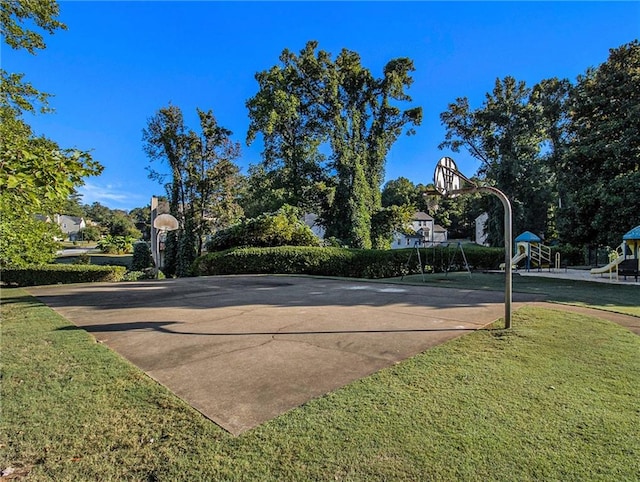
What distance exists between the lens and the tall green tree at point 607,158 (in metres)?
15.1

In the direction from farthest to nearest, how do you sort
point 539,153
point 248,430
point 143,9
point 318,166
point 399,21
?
point 539,153
point 318,166
point 399,21
point 143,9
point 248,430

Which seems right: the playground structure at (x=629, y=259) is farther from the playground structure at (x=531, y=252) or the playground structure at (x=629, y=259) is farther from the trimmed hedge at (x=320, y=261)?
the trimmed hedge at (x=320, y=261)

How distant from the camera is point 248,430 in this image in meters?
2.24

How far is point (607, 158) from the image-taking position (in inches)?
636

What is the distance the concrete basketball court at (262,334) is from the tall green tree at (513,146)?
81.0 ft

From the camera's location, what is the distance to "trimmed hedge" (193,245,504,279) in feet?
48.1

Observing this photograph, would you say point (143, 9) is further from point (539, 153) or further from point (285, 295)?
point (539, 153)

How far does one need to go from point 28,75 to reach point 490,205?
3356 cm

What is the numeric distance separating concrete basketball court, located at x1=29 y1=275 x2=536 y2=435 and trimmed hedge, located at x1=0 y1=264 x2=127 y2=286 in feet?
19.8

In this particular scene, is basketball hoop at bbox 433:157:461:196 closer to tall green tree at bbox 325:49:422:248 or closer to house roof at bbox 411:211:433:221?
tall green tree at bbox 325:49:422:248

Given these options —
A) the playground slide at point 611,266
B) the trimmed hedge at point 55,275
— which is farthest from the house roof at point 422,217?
the trimmed hedge at point 55,275

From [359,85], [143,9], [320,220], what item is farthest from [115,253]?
[143,9]

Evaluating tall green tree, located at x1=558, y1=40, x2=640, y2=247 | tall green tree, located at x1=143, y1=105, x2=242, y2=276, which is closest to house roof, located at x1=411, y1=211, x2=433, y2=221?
tall green tree, located at x1=558, y1=40, x2=640, y2=247

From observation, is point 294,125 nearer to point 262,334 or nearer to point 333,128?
point 333,128
